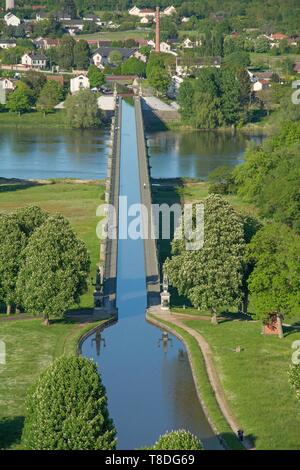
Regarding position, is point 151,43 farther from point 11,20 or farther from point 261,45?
point 11,20

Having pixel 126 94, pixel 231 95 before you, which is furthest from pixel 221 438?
pixel 126 94

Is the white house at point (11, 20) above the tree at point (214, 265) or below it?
above

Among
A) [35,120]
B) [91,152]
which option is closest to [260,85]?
[35,120]

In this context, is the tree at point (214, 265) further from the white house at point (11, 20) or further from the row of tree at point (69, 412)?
the white house at point (11, 20)

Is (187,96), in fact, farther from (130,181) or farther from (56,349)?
(56,349)

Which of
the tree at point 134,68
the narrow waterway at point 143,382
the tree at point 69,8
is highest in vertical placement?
the tree at point 69,8

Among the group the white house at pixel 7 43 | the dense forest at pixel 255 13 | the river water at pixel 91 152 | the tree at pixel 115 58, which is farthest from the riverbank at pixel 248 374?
the dense forest at pixel 255 13

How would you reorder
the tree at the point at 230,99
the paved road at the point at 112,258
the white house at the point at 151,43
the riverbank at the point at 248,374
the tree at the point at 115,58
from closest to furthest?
the riverbank at the point at 248,374, the paved road at the point at 112,258, the tree at the point at 230,99, the tree at the point at 115,58, the white house at the point at 151,43
